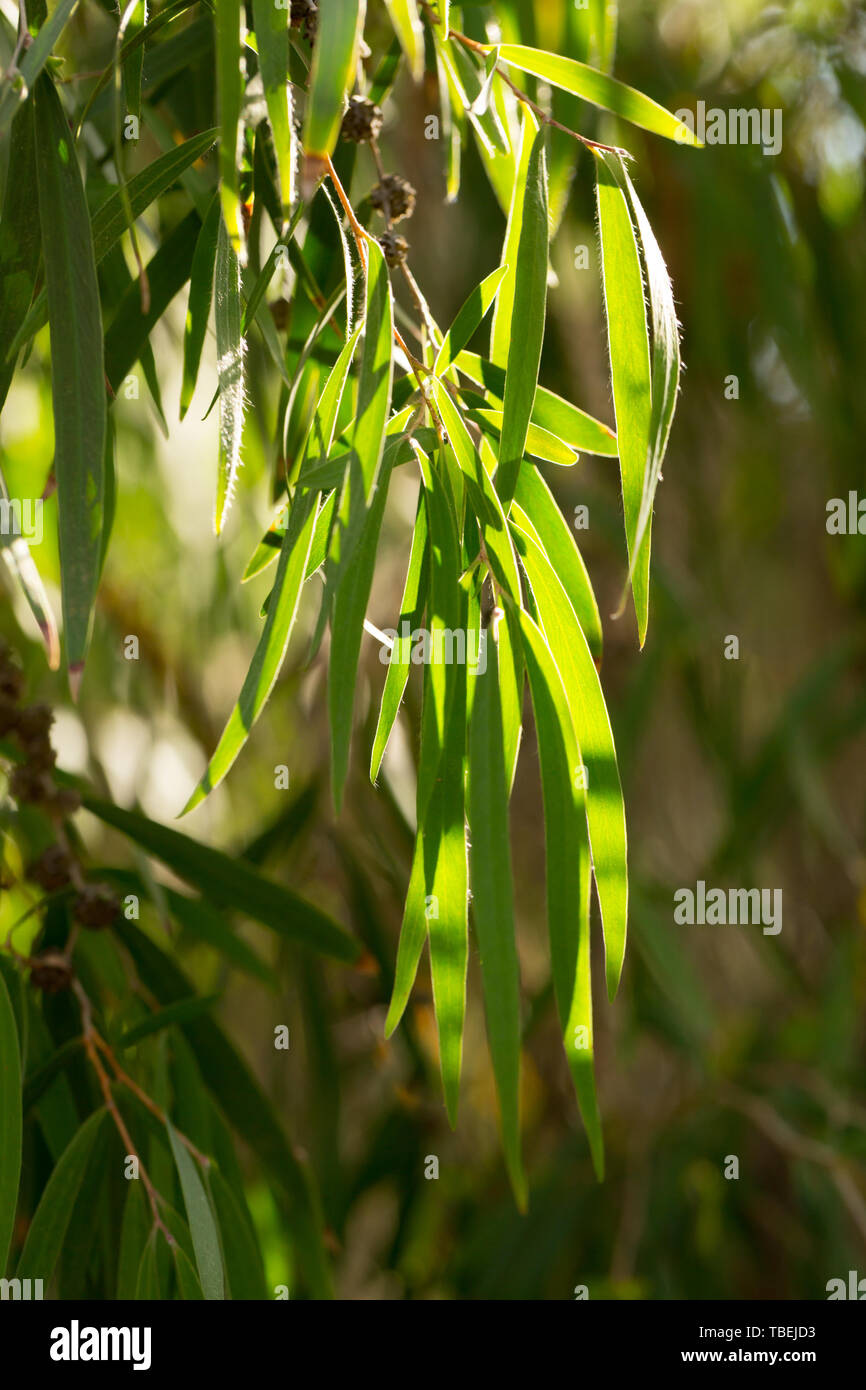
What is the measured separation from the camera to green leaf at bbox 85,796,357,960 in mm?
756

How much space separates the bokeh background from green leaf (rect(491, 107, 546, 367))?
1.73 feet

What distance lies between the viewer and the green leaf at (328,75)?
1.16 feet

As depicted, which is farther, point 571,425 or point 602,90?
point 571,425

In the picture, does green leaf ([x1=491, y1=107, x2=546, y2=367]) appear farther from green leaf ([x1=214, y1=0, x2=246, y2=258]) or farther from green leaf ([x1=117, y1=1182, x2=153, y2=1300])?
green leaf ([x1=117, y1=1182, x2=153, y2=1300])

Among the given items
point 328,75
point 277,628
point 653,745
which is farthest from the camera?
point 653,745

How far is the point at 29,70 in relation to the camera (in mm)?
401

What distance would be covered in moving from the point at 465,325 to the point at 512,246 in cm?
5

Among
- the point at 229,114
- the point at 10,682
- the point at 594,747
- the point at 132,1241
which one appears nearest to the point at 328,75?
the point at 229,114

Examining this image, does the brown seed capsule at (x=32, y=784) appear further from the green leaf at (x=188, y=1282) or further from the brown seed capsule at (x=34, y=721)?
the green leaf at (x=188, y=1282)

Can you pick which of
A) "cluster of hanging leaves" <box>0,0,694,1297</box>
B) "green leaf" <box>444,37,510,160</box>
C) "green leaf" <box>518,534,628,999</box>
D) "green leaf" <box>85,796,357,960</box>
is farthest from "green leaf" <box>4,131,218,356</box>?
"green leaf" <box>85,796,357,960</box>

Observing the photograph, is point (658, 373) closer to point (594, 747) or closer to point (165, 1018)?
point (594, 747)

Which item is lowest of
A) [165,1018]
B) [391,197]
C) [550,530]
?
[165,1018]

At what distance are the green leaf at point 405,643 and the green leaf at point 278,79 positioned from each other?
14 cm
